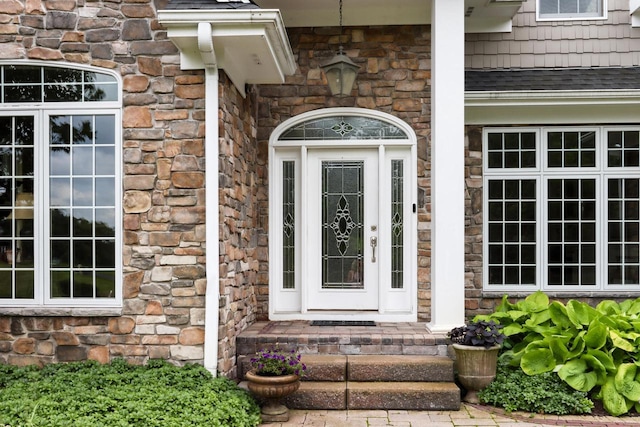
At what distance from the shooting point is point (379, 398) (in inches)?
200

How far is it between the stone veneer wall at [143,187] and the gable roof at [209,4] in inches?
16.6

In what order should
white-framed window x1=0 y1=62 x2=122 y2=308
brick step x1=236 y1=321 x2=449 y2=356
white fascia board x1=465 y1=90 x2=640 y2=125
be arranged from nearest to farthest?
white-framed window x1=0 y1=62 x2=122 y2=308 → brick step x1=236 y1=321 x2=449 y2=356 → white fascia board x1=465 y1=90 x2=640 y2=125

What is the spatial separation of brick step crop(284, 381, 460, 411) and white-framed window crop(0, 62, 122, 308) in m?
1.90

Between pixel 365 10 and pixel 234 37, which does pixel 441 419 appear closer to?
pixel 234 37

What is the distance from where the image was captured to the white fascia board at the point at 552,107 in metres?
6.55

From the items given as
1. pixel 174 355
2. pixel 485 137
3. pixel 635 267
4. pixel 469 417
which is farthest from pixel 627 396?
pixel 174 355

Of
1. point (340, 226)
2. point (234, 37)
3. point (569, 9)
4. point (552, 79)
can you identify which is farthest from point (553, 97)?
point (234, 37)

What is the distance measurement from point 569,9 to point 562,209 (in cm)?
252

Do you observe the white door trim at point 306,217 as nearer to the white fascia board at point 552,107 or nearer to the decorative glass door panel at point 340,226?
the decorative glass door panel at point 340,226

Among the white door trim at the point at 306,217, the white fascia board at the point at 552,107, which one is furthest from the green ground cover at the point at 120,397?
the white fascia board at the point at 552,107

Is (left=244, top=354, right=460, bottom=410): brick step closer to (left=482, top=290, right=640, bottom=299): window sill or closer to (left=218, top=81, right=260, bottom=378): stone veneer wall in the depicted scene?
(left=218, top=81, right=260, bottom=378): stone veneer wall

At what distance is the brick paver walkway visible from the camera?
4.70 m

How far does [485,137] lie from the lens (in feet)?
22.8

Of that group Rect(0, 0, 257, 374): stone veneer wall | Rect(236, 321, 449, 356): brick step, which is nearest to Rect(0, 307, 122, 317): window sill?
Rect(0, 0, 257, 374): stone veneer wall
